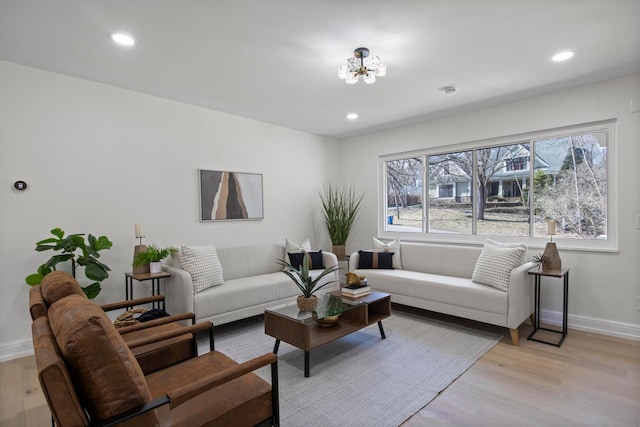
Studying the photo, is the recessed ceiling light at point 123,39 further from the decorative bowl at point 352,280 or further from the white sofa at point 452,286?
the white sofa at point 452,286

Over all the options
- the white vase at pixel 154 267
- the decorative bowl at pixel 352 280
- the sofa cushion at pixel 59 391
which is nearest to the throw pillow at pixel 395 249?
the decorative bowl at pixel 352 280

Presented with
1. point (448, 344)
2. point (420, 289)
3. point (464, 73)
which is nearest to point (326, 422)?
point (448, 344)

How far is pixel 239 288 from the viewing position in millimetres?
3498

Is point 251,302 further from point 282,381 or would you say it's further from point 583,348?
point 583,348

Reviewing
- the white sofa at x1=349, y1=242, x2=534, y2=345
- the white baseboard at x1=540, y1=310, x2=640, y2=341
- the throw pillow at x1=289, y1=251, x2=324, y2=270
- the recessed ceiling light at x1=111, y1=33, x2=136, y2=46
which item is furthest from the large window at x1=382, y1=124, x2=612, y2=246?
the recessed ceiling light at x1=111, y1=33, x2=136, y2=46

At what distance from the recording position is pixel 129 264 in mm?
3484

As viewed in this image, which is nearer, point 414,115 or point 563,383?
point 563,383

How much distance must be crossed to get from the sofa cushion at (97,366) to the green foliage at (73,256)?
78.3 inches

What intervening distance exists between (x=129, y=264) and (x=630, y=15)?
15.5 ft

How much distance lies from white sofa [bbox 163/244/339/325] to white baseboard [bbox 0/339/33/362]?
115 cm

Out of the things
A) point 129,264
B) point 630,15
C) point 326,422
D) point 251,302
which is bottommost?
point 326,422

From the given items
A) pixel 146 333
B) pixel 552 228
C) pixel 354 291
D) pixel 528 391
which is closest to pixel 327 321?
pixel 354 291

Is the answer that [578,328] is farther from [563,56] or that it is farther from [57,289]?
[57,289]

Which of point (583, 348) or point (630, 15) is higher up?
point (630, 15)
